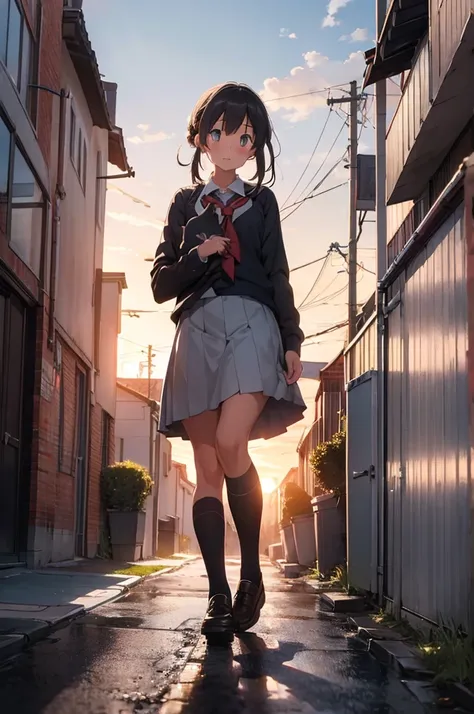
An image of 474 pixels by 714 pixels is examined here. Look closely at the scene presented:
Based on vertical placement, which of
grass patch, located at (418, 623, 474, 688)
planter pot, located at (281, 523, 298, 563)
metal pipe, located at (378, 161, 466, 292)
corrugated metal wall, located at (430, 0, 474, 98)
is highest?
corrugated metal wall, located at (430, 0, 474, 98)

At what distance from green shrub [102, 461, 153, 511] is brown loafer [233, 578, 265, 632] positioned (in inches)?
430

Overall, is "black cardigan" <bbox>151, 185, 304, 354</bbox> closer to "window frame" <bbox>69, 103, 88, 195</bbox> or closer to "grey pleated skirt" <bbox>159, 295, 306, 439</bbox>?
"grey pleated skirt" <bbox>159, 295, 306, 439</bbox>

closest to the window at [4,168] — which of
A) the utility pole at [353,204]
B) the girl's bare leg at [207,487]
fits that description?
the girl's bare leg at [207,487]

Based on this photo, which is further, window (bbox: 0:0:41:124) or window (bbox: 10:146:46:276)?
window (bbox: 10:146:46:276)

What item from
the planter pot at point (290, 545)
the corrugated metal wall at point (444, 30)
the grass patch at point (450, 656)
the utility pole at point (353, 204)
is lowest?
the planter pot at point (290, 545)

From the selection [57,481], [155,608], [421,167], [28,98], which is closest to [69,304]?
[57,481]

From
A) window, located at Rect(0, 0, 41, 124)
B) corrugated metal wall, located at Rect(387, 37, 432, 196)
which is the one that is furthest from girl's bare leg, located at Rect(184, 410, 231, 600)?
corrugated metal wall, located at Rect(387, 37, 432, 196)

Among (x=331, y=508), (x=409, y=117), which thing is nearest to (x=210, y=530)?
(x=331, y=508)

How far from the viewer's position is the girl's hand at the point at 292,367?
383cm

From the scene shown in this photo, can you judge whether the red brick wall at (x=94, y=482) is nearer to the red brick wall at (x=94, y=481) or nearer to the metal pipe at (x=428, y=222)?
the red brick wall at (x=94, y=481)

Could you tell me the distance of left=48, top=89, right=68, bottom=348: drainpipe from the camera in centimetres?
945

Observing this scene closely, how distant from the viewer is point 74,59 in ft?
37.8

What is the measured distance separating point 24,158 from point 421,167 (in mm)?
4297

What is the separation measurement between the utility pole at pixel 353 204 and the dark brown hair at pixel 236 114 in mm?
14809
